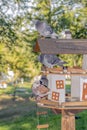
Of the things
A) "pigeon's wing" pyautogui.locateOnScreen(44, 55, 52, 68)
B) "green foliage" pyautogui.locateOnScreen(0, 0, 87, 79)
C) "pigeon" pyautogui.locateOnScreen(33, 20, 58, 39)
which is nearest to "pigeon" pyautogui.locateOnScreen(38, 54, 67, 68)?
"pigeon's wing" pyautogui.locateOnScreen(44, 55, 52, 68)

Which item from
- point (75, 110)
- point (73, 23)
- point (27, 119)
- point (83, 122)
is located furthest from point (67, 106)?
point (73, 23)


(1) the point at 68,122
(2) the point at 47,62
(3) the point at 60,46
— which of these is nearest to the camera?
(3) the point at 60,46

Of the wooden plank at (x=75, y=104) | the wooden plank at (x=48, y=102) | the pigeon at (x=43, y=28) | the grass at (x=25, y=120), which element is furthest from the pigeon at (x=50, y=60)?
the grass at (x=25, y=120)

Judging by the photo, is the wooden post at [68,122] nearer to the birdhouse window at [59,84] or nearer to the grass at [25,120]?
the birdhouse window at [59,84]

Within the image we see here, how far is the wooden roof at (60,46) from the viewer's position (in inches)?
246

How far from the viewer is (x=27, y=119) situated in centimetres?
1623

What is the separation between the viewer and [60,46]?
6496 mm

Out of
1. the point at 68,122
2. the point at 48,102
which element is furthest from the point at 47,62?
the point at 68,122

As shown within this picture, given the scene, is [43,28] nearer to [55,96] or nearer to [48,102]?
[55,96]

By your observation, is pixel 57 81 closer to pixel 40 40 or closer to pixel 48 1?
pixel 40 40

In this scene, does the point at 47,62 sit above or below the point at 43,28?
below

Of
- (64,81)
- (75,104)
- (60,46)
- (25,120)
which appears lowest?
(25,120)

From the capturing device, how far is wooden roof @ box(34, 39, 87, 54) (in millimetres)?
6257

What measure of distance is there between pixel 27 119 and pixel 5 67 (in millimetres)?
2996
